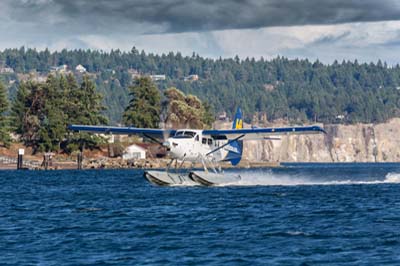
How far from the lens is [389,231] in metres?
25.9

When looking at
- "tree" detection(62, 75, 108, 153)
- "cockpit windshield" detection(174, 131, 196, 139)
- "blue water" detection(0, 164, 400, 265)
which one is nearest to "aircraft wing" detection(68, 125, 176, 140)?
"cockpit windshield" detection(174, 131, 196, 139)

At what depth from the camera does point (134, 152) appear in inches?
4387

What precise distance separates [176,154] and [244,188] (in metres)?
5.47

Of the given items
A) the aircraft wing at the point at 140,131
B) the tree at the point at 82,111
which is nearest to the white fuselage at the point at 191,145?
the aircraft wing at the point at 140,131

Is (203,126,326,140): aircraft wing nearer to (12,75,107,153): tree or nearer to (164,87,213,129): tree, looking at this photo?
(12,75,107,153): tree

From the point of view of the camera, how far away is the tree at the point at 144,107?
114875 mm

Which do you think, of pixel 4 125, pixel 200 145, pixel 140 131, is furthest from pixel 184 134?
pixel 4 125

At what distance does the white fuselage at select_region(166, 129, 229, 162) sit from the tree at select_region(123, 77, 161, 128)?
66780 mm

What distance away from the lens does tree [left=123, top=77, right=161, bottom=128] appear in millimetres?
114875

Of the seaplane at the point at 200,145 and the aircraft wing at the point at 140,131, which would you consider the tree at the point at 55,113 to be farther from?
the seaplane at the point at 200,145

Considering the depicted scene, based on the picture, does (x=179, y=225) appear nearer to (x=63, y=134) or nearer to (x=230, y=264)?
(x=230, y=264)

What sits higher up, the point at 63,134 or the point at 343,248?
the point at 63,134

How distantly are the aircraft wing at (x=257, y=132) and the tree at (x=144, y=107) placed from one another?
64.5m

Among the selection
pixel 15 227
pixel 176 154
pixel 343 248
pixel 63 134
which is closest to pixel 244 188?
pixel 176 154
